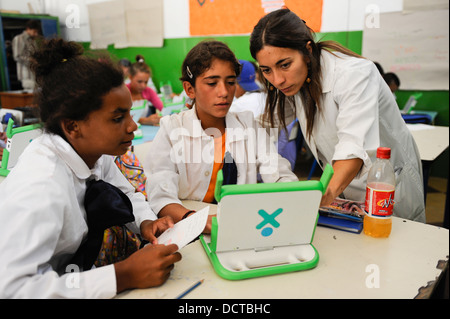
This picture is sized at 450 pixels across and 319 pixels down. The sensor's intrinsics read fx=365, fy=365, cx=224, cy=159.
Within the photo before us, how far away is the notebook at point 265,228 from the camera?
83cm

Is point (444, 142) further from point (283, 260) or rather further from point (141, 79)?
point (141, 79)

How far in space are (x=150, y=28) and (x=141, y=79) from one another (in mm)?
2396

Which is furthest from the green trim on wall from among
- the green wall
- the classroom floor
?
the classroom floor

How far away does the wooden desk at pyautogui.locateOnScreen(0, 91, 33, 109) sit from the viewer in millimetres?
5727

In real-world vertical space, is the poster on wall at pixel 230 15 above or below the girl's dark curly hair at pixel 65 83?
above

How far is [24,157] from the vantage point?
0.88m

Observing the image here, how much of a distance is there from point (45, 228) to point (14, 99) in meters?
6.08

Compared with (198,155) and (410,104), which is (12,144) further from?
(410,104)

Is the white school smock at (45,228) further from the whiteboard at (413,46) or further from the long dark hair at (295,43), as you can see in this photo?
the whiteboard at (413,46)

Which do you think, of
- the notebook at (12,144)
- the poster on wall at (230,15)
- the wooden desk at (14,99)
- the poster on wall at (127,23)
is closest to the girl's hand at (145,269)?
the notebook at (12,144)

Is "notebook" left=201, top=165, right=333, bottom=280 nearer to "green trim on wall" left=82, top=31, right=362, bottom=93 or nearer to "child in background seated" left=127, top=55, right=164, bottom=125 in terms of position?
"child in background seated" left=127, top=55, right=164, bottom=125

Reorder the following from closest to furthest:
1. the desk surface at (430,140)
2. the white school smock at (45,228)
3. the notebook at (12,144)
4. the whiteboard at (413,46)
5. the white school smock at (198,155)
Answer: the white school smock at (45,228) < the white school smock at (198,155) < the notebook at (12,144) < the desk surface at (430,140) < the whiteboard at (413,46)

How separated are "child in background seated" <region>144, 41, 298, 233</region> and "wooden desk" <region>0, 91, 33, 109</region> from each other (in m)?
5.04

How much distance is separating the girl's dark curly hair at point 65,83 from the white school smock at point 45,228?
7 cm
